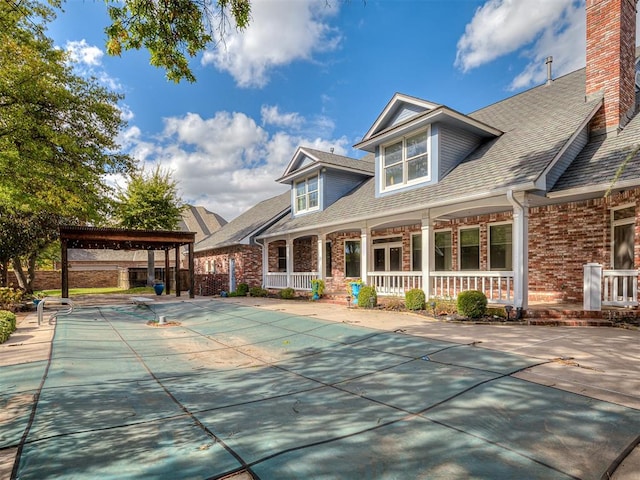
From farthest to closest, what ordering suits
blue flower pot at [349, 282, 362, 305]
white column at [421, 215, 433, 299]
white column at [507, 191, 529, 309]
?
blue flower pot at [349, 282, 362, 305] → white column at [421, 215, 433, 299] → white column at [507, 191, 529, 309]

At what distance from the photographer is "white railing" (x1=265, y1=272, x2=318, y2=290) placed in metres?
16.6

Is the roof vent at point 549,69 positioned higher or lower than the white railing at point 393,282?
higher

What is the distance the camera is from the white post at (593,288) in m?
8.25

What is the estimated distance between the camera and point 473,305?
902 cm

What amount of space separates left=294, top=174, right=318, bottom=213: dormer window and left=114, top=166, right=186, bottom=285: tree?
43.9ft

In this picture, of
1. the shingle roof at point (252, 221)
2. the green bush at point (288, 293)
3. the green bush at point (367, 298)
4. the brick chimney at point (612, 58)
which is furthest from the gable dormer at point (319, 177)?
the brick chimney at point (612, 58)

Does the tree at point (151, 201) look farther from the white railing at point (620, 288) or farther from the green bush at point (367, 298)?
the white railing at point (620, 288)

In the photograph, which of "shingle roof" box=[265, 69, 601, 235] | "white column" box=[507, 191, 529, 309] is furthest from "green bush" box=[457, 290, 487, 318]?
"shingle roof" box=[265, 69, 601, 235]

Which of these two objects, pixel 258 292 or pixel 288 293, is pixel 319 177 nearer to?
pixel 288 293

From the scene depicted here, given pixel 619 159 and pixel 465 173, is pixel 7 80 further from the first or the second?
pixel 619 159

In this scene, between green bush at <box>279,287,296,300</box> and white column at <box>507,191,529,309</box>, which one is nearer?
white column at <box>507,191,529,309</box>

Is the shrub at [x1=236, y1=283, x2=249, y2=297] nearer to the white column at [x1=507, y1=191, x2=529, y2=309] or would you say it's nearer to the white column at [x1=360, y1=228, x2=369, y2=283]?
the white column at [x1=360, y1=228, x2=369, y2=283]

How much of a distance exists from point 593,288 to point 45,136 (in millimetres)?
17227

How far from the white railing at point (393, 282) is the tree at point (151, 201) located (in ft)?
63.7
